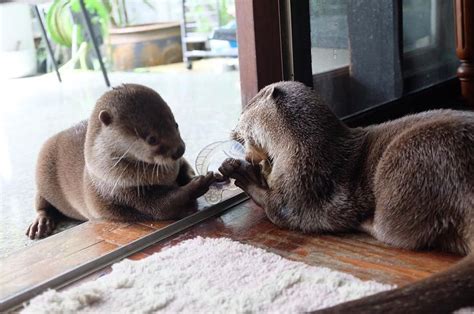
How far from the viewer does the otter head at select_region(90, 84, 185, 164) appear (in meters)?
1.56

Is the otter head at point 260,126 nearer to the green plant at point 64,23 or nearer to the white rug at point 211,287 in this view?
the white rug at point 211,287

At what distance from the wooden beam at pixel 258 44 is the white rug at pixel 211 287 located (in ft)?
2.49

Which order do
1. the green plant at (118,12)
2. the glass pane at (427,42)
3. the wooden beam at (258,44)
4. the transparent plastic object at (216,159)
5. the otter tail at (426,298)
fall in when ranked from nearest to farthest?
1. the otter tail at (426,298)
2. the transparent plastic object at (216,159)
3. the wooden beam at (258,44)
4. the glass pane at (427,42)
5. the green plant at (118,12)

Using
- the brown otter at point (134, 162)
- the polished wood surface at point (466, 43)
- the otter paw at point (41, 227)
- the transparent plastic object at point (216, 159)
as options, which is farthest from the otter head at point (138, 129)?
the polished wood surface at point (466, 43)

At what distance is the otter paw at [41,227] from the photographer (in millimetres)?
1865

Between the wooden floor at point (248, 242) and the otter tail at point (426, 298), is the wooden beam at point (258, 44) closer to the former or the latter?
the wooden floor at point (248, 242)

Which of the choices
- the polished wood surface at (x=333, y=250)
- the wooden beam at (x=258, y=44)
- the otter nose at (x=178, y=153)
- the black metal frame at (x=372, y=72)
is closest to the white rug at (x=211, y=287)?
the polished wood surface at (x=333, y=250)

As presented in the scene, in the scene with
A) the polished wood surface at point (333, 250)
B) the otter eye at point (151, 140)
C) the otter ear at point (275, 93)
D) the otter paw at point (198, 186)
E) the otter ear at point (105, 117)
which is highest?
the otter ear at point (275, 93)

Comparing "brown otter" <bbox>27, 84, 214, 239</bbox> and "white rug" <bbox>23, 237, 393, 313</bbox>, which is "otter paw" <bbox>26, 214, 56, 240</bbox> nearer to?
"brown otter" <bbox>27, 84, 214, 239</bbox>

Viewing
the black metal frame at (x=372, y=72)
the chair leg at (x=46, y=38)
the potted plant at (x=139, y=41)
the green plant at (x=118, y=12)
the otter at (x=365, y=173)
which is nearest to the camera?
the otter at (x=365, y=173)

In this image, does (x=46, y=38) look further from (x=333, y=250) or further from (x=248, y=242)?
(x=333, y=250)

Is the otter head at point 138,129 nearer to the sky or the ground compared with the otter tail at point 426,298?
nearer to the sky

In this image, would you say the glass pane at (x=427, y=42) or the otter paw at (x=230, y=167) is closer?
the otter paw at (x=230, y=167)

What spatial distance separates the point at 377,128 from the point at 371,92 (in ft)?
3.11
